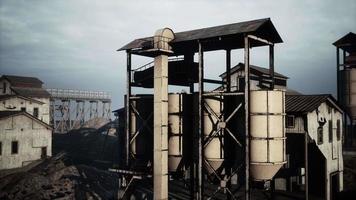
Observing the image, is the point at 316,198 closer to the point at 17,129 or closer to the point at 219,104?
the point at 219,104

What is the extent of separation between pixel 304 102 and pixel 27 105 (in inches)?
1757

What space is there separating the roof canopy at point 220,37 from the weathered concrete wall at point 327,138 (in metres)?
7.73

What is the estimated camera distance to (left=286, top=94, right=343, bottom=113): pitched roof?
22.7m

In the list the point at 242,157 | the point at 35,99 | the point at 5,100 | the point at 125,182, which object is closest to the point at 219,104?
the point at 242,157

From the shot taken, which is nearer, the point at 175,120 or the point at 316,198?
the point at 175,120

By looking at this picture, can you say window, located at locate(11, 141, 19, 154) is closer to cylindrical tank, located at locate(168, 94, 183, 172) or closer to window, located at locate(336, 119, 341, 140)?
cylindrical tank, located at locate(168, 94, 183, 172)

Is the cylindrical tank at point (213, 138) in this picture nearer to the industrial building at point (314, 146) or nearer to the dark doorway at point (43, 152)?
the industrial building at point (314, 146)

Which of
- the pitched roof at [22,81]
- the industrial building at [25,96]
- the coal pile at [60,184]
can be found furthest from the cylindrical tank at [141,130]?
the pitched roof at [22,81]

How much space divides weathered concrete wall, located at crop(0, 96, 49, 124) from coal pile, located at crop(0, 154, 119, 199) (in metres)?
15.4

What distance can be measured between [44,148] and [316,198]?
35.6 metres

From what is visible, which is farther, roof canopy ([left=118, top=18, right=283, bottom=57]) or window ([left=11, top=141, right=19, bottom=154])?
window ([left=11, top=141, right=19, bottom=154])

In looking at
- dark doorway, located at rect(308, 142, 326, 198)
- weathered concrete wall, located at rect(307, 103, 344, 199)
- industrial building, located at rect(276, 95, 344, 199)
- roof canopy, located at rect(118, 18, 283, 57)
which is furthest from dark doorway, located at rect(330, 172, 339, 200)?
roof canopy, located at rect(118, 18, 283, 57)

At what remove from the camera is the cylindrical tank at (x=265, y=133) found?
51.6ft

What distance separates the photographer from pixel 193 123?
18.1 metres
